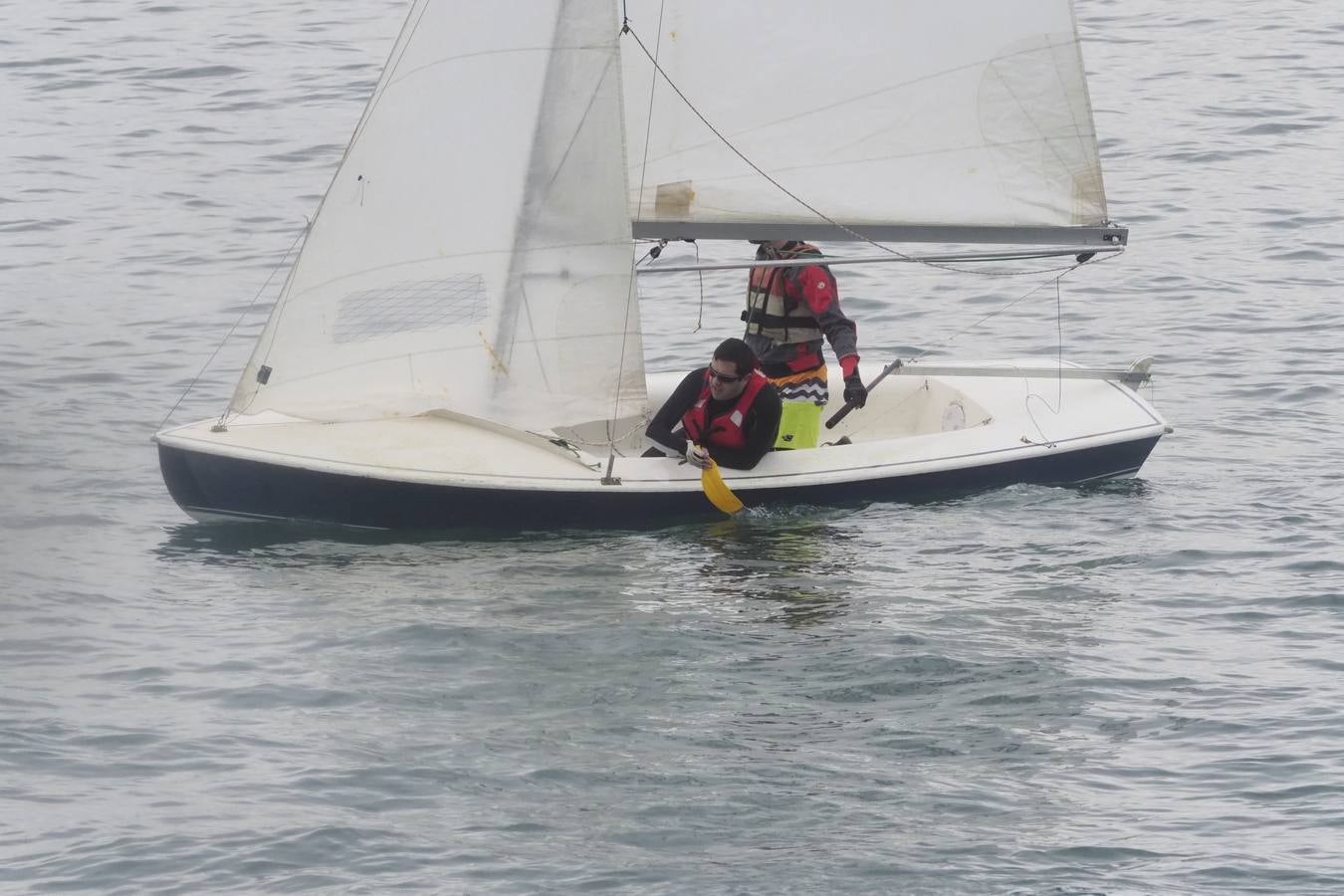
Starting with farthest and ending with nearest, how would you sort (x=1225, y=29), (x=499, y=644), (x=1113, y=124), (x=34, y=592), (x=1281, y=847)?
(x=1225, y=29)
(x=1113, y=124)
(x=34, y=592)
(x=499, y=644)
(x=1281, y=847)

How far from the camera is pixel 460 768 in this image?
7.61m

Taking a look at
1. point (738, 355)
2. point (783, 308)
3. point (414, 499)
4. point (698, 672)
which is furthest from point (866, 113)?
point (698, 672)

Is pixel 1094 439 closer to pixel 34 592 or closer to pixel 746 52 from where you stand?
pixel 746 52

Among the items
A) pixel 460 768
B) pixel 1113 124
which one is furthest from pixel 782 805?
pixel 1113 124

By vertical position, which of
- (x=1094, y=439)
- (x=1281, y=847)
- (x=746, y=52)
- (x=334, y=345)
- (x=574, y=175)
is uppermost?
(x=746, y=52)

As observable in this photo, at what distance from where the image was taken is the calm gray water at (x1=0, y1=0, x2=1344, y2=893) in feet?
22.9

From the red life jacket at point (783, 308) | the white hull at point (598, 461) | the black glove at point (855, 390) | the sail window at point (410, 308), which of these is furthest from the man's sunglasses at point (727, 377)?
the sail window at point (410, 308)

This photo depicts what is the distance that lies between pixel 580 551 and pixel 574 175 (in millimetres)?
2163

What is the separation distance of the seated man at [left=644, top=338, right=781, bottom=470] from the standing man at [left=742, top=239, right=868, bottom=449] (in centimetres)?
58

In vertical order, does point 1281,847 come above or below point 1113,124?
below

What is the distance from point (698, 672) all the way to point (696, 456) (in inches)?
81.5

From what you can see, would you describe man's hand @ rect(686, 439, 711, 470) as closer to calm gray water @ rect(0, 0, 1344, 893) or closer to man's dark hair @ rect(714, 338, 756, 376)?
calm gray water @ rect(0, 0, 1344, 893)

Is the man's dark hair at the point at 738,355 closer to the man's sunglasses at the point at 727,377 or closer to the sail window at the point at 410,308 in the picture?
the man's sunglasses at the point at 727,377

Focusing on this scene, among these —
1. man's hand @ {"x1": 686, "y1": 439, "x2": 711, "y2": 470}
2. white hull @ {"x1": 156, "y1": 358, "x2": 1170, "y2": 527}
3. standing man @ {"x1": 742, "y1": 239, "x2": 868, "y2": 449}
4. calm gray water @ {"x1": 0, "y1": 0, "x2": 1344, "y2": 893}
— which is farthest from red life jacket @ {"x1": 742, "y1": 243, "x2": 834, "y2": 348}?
calm gray water @ {"x1": 0, "y1": 0, "x2": 1344, "y2": 893}
